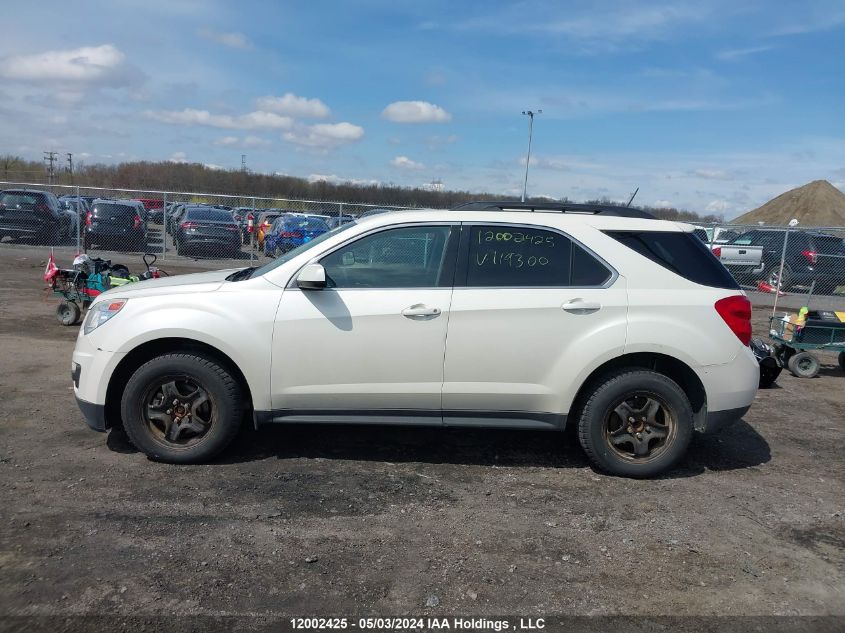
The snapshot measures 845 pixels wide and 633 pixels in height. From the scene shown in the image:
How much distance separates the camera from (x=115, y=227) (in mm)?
18625

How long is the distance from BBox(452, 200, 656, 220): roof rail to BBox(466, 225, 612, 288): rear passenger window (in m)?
0.25

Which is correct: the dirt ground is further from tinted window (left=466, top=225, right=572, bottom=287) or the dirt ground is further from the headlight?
tinted window (left=466, top=225, right=572, bottom=287)

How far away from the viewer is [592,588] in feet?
11.3

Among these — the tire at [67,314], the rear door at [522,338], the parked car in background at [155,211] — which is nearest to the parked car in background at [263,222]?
the parked car in background at [155,211]

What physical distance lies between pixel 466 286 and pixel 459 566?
6.23 ft

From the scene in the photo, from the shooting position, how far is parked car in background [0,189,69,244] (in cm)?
1845

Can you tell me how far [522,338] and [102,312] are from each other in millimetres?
2926

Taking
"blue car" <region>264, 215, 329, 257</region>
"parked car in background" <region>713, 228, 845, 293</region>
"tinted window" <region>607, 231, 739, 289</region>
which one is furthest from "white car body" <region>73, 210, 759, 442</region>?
"blue car" <region>264, 215, 329, 257</region>

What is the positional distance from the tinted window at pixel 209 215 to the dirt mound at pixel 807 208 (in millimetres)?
50460

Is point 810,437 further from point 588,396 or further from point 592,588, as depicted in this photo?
point 592,588

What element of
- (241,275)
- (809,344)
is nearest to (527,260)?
(241,275)

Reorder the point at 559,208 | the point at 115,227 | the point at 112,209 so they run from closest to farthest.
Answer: the point at 559,208 → the point at 115,227 → the point at 112,209

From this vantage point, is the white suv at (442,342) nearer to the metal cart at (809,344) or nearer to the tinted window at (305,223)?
the metal cart at (809,344)

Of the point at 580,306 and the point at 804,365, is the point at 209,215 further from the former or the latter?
the point at 580,306
